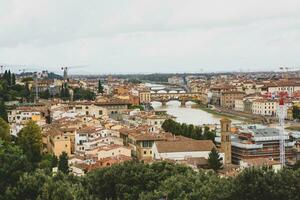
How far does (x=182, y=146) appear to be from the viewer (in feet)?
37.8

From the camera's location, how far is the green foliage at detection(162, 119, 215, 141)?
551 inches

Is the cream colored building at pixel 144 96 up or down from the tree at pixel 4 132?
down

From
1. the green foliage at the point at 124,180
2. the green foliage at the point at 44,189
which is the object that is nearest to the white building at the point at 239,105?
the green foliage at the point at 124,180

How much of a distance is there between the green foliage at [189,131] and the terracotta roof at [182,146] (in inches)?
86.2

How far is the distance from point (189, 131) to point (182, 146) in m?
3.04

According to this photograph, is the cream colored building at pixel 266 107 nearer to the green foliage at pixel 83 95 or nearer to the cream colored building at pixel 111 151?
the green foliage at pixel 83 95

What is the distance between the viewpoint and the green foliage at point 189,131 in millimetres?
14000

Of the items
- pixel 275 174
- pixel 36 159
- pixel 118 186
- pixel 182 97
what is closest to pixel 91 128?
pixel 36 159

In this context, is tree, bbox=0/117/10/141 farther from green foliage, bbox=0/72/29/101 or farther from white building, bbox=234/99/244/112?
white building, bbox=234/99/244/112

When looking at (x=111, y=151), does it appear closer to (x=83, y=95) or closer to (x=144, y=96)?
(x=83, y=95)

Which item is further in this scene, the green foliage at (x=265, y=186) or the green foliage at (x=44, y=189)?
the green foliage at (x=44, y=189)

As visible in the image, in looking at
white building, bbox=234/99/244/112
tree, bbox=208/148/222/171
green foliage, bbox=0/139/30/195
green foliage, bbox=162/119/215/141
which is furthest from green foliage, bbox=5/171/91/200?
white building, bbox=234/99/244/112

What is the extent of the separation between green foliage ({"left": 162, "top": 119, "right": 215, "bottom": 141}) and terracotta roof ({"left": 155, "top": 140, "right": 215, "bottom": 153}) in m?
2.19

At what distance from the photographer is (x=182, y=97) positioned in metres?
37.1
